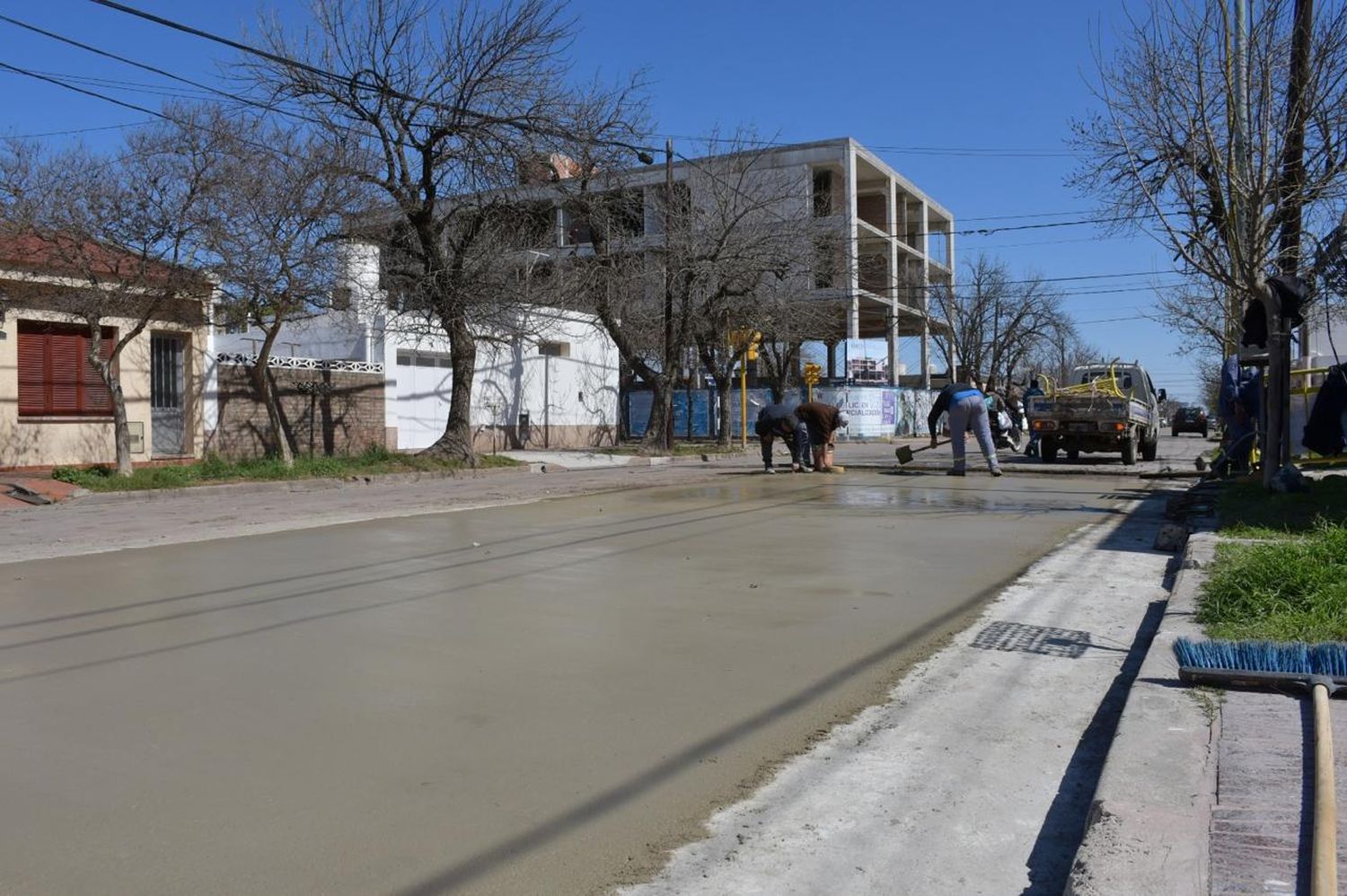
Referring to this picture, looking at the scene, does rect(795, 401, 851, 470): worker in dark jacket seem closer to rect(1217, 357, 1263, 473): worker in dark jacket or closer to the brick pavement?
rect(1217, 357, 1263, 473): worker in dark jacket

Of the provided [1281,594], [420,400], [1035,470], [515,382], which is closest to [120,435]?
[420,400]

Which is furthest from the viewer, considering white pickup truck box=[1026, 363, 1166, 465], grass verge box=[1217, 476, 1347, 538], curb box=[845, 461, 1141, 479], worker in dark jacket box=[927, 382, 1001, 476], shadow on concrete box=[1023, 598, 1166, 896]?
white pickup truck box=[1026, 363, 1166, 465]

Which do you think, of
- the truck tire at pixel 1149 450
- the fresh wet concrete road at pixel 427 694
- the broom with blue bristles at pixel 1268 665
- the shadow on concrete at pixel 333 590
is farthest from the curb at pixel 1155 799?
the truck tire at pixel 1149 450

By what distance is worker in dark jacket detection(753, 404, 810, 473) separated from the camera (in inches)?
805

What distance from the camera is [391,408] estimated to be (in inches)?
1072

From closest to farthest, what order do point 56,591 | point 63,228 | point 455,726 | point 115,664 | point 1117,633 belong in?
1. point 455,726
2. point 115,664
3. point 1117,633
4. point 56,591
5. point 63,228

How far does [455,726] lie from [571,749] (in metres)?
0.63

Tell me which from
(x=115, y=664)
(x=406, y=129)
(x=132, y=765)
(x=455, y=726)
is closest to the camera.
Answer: (x=132, y=765)

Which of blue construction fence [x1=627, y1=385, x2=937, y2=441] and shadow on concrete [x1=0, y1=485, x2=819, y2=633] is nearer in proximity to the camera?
shadow on concrete [x1=0, y1=485, x2=819, y2=633]

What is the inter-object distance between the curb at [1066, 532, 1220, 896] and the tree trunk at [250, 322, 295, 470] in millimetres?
18738

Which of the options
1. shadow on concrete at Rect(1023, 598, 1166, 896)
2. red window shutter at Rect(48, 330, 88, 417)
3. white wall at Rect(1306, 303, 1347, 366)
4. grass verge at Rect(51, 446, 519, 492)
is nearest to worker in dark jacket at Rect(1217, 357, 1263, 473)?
white wall at Rect(1306, 303, 1347, 366)

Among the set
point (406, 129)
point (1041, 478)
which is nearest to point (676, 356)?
point (406, 129)

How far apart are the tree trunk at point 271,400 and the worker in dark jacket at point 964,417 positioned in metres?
12.5

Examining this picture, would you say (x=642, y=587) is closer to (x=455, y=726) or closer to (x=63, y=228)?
(x=455, y=726)
